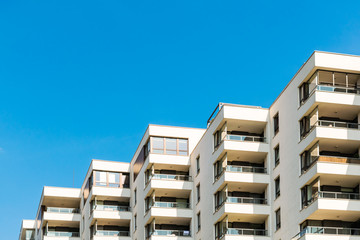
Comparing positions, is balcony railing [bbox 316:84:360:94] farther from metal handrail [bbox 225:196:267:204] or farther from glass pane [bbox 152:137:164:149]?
glass pane [bbox 152:137:164:149]

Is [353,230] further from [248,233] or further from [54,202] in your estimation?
[54,202]

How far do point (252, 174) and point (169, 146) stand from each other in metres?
16.6

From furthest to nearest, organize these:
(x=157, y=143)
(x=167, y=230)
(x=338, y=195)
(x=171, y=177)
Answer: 1. (x=157, y=143)
2. (x=171, y=177)
3. (x=167, y=230)
4. (x=338, y=195)

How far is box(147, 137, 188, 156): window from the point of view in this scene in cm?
8006

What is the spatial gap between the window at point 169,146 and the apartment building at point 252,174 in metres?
0.11

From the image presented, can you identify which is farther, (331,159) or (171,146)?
(171,146)

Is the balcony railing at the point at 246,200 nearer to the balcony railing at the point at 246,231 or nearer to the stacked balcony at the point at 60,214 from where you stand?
the balcony railing at the point at 246,231

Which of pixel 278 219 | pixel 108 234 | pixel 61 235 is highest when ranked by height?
pixel 61 235

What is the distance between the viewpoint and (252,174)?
65625mm

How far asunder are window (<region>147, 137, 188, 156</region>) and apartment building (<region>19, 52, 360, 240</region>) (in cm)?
11

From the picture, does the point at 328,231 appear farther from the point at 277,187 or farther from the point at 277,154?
the point at 277,154

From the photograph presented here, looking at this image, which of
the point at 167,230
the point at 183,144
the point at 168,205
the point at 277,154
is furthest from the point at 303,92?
the point at 167,230

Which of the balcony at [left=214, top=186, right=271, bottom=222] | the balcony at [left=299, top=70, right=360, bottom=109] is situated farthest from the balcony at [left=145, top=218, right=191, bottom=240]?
the balcony at [left=299, top=70, right=360, bottom=109]

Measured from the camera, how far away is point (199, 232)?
73.8 meters
